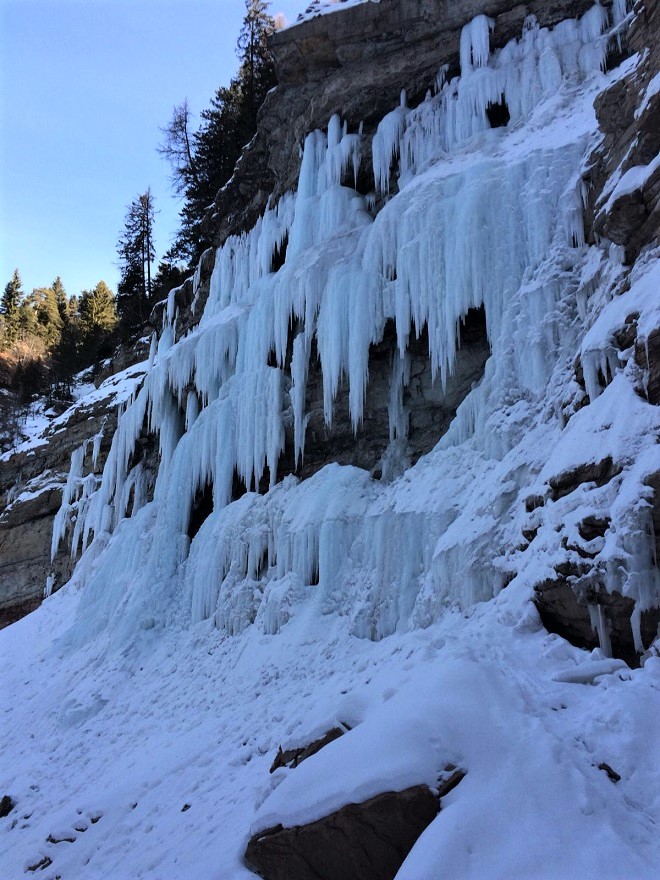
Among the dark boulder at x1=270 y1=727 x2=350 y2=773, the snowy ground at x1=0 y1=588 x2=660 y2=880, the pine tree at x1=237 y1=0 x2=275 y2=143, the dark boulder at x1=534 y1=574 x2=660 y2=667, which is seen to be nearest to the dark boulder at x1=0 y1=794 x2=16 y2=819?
the snowy ground at x1=0 y1=588 x2=660 y2=880

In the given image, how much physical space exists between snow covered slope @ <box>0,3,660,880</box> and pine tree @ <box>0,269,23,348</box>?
2284 cm

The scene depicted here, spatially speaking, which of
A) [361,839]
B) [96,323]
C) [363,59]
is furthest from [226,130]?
[361,839]

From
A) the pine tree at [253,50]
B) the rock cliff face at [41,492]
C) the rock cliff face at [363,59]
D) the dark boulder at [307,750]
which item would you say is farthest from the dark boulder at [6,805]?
the pine tree at [253,50]

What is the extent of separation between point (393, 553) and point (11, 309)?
38.0 meters

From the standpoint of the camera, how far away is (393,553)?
9.88 m

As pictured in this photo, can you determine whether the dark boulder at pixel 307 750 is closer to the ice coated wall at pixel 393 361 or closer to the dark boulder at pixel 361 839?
the dark boulder at pixel 361 839

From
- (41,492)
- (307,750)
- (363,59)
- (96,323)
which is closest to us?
(307,750)

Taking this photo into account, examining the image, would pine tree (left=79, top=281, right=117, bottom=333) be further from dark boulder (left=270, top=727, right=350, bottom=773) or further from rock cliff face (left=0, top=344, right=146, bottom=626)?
dark boulder (left=270, top=727, right=350, bottom=773)

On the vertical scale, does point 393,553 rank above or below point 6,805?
above

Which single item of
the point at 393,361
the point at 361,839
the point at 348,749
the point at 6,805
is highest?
the point at 393,361

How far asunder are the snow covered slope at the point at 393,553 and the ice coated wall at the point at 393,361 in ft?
0.18

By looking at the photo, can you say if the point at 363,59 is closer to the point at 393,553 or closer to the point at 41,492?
the point at 393,553

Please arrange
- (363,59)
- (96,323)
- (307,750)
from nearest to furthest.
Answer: (307,750) < (363,59) < (96,323)

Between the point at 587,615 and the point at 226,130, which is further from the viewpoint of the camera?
the point at 226,130
